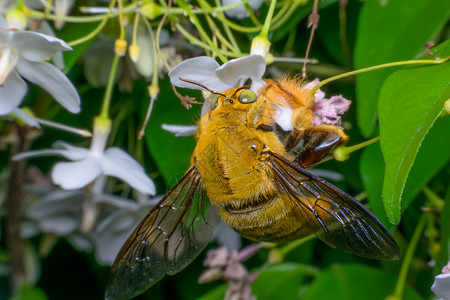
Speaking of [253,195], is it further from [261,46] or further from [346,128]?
[346,128]

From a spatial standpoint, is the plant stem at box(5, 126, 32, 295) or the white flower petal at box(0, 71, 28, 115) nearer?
the white flower petal at box(0, 71, 28, 115)

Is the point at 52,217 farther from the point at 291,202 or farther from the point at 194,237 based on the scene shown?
the point at 291,202

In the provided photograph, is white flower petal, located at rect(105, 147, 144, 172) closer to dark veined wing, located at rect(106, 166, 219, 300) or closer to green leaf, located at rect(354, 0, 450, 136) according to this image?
dark veined wing, located at rect(106, 166, 219, 300)

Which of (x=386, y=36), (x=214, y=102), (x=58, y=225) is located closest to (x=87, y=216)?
(x=58, y=225)

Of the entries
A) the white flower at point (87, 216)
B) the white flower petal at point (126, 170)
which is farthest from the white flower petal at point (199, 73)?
the white flower at point (87, 216)

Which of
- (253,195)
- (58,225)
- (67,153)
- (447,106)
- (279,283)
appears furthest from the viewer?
(58,225)

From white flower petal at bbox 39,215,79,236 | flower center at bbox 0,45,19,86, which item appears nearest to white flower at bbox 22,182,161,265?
white flower petal at bbox 39,215,79,236

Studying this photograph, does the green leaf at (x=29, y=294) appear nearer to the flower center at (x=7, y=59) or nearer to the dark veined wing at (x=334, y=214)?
the flower center at (x=7, y=59)

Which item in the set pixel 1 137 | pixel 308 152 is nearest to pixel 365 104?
pixel 308 152
